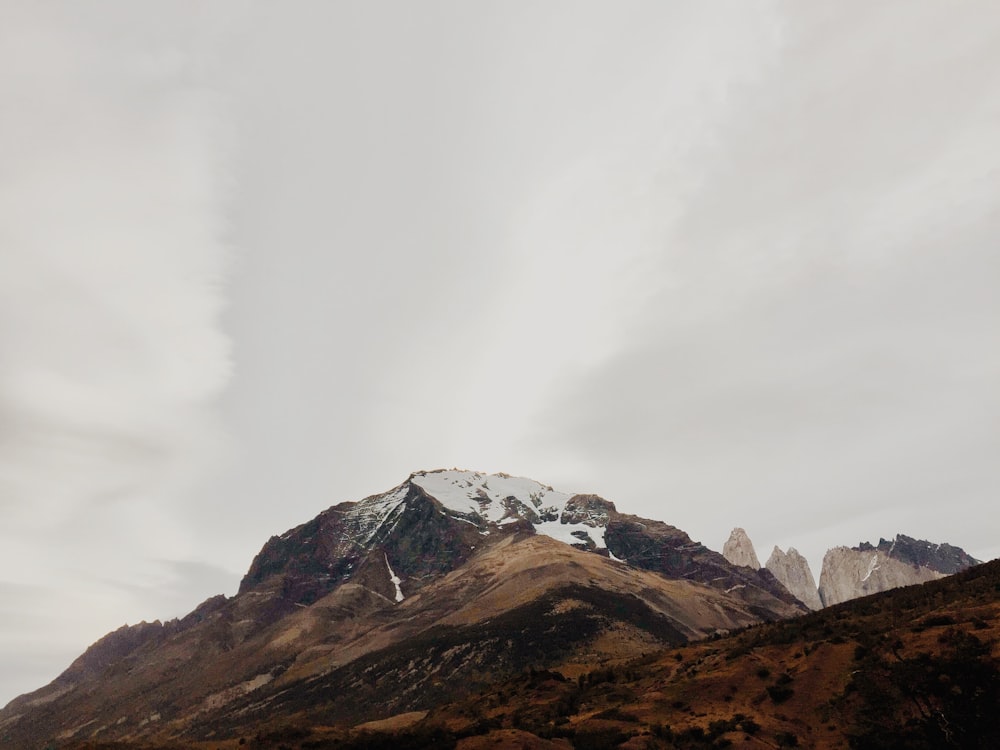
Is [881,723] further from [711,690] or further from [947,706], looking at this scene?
[711,690]

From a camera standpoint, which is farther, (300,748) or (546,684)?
(546,684)

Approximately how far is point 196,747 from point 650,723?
62.2 m

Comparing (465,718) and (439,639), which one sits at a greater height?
(439,639)

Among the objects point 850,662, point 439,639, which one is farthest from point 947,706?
point 439,639

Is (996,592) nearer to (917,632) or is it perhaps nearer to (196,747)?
(917,632)

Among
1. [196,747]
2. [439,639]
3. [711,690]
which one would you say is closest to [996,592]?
[711,690]

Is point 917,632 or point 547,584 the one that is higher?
point 547,584

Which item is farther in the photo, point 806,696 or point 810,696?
point 806,696

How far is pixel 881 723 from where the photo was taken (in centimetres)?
3997

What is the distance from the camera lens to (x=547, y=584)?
19600 cm

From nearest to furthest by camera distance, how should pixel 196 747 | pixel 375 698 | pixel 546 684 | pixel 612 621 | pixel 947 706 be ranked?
1. pixel 947 706
2. pixel 546 684
3. pixel 196 747
4. pixel 375 698
5. pixel 612 621

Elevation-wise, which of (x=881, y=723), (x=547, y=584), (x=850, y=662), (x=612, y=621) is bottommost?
(x=881, y=723)

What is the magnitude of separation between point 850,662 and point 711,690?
10980mm

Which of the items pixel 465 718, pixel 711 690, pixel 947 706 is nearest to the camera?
pixel 947 706
